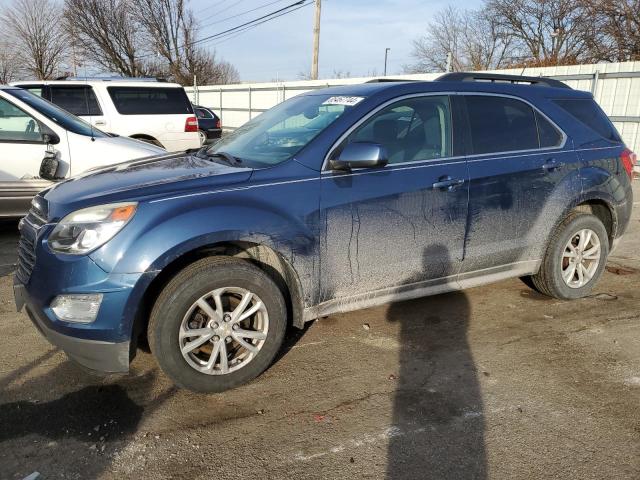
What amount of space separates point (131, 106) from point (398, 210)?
314 inches

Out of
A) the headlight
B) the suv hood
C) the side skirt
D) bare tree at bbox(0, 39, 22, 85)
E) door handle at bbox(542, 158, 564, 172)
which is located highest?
bare tree at bbox(0, 39, 22, 85)

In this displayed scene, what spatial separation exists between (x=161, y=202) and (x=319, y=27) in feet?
74.0

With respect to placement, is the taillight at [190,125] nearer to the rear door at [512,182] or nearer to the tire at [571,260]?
the rear door at [512,182]

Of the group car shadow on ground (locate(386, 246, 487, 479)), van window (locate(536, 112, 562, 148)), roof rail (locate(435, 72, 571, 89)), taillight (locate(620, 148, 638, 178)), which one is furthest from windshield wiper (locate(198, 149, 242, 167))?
taillight (locate(620, 148, 638, 178))

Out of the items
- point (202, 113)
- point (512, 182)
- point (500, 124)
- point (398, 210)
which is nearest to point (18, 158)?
point (398, 210)

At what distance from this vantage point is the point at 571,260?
438cm

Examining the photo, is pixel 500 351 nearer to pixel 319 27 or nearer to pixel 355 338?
pixel 355 338

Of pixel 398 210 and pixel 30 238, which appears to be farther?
pixel 398 210

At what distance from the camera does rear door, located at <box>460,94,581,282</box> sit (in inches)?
148

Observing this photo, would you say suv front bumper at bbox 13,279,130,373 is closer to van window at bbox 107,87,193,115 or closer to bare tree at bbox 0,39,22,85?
van window at bbox 107,87,193,115

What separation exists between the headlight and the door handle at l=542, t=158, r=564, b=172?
3.10 m

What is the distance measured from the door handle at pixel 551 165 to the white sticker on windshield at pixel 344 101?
1.65 m

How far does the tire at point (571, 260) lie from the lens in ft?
13.9

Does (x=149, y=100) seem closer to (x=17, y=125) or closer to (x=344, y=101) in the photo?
(x=17, y=125)
